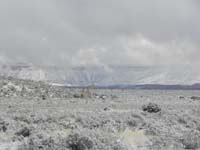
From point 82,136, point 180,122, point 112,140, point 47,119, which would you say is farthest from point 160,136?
point 47,119

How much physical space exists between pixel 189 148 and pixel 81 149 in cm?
403

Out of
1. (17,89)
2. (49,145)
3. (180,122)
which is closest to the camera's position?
(49,145)

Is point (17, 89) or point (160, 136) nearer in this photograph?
point (160, 136)

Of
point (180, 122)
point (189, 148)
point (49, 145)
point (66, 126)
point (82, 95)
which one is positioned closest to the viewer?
point (49, 145)

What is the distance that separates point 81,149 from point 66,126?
7133 millimetres

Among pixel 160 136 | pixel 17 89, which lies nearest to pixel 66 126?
pixel 160 136

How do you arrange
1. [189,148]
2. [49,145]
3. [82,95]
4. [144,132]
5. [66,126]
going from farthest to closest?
[82,95] < [66,126] < [144,132] < [189,148] < [49,145]

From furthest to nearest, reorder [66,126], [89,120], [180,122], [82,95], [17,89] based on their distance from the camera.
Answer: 1. [82,95]
2. [17,89]
3. [180,122]
4. [89,120]
5. [66,126]

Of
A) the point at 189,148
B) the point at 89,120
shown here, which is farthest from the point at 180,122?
Result: the point at 189,148

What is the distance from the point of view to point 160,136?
16.2 meters

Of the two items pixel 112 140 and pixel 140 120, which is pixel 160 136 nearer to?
pixel 112 140

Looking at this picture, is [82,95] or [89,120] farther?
[82,95]

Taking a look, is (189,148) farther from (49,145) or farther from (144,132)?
(49,145)

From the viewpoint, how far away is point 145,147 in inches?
560
